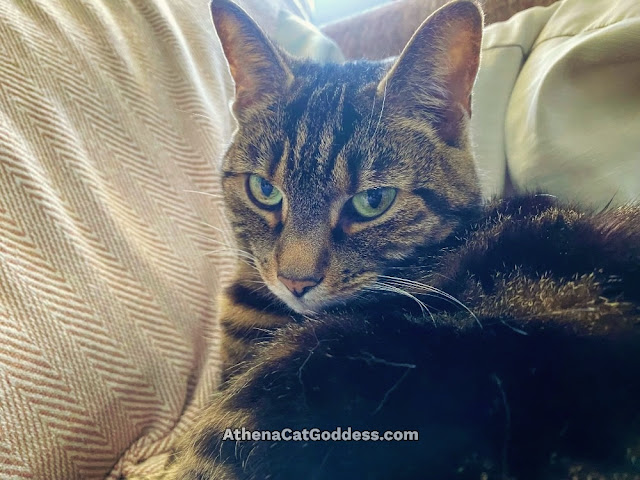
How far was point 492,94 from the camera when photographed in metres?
0.90

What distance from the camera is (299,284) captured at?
0.63m

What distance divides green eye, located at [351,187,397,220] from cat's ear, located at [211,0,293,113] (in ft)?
0.88

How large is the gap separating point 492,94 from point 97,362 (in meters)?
0.85

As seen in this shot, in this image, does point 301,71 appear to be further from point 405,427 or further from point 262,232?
point 405,427

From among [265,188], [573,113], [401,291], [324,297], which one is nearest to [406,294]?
[401,291]

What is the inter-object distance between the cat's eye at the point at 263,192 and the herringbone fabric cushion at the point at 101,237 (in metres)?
0.19

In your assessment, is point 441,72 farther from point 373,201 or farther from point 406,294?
point 406,294

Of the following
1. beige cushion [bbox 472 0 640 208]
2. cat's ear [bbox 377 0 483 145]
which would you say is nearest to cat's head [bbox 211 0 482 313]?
cat's ear [bbox 377 0 483 145]

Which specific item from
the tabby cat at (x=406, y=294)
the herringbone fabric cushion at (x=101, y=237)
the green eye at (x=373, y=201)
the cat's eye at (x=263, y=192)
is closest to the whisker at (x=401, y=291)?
the tabby cat at (x=406, y=294)

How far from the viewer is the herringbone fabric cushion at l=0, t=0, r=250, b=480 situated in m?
0.58

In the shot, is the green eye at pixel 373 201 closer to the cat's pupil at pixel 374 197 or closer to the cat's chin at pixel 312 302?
the cat's pupil at pixel 374 197

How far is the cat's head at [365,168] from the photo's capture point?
627 mm

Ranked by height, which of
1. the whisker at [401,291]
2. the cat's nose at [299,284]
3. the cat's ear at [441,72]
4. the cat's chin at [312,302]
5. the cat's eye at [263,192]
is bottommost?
the cat's chin at [312,302]

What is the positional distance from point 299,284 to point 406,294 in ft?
0.53
